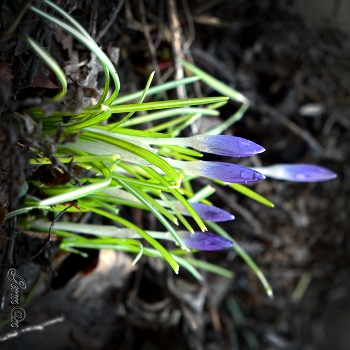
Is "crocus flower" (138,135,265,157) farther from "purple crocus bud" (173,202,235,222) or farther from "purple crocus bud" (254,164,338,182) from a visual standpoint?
"purple crocus bud" (254,164,338,182)

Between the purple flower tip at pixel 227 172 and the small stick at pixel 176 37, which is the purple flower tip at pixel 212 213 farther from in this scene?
the small stick at pixel 176 37

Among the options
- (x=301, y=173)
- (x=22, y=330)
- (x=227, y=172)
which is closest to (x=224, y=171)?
(x=227, y=172)

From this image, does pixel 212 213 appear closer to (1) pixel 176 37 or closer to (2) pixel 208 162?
(2) pixel 208 162

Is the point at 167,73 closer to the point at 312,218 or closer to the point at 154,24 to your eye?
the point at 154,24

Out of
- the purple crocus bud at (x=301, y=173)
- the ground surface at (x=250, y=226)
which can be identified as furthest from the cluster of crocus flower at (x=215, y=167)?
the ground surface at (x=250, y=226)

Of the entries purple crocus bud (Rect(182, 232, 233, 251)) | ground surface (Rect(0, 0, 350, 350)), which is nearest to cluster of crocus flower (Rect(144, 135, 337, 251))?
purple crocus bud (Rect(182, 232, 233, 251))

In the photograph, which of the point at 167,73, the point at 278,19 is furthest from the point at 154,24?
the point at 278,19

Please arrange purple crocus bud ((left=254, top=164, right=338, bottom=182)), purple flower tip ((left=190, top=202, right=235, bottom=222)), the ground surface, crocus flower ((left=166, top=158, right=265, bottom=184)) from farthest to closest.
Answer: the ground surface → purple crocus bud ((left=254, top=164, right=338, bottom=182)) → purple flower tip ((left=190, top=202, right=235, bottom=222)) → crocus flower ((left=166, top=158, right=265, bottom=184))

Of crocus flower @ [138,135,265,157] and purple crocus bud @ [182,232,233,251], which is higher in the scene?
crocus flower @ [138,135,265,157]
